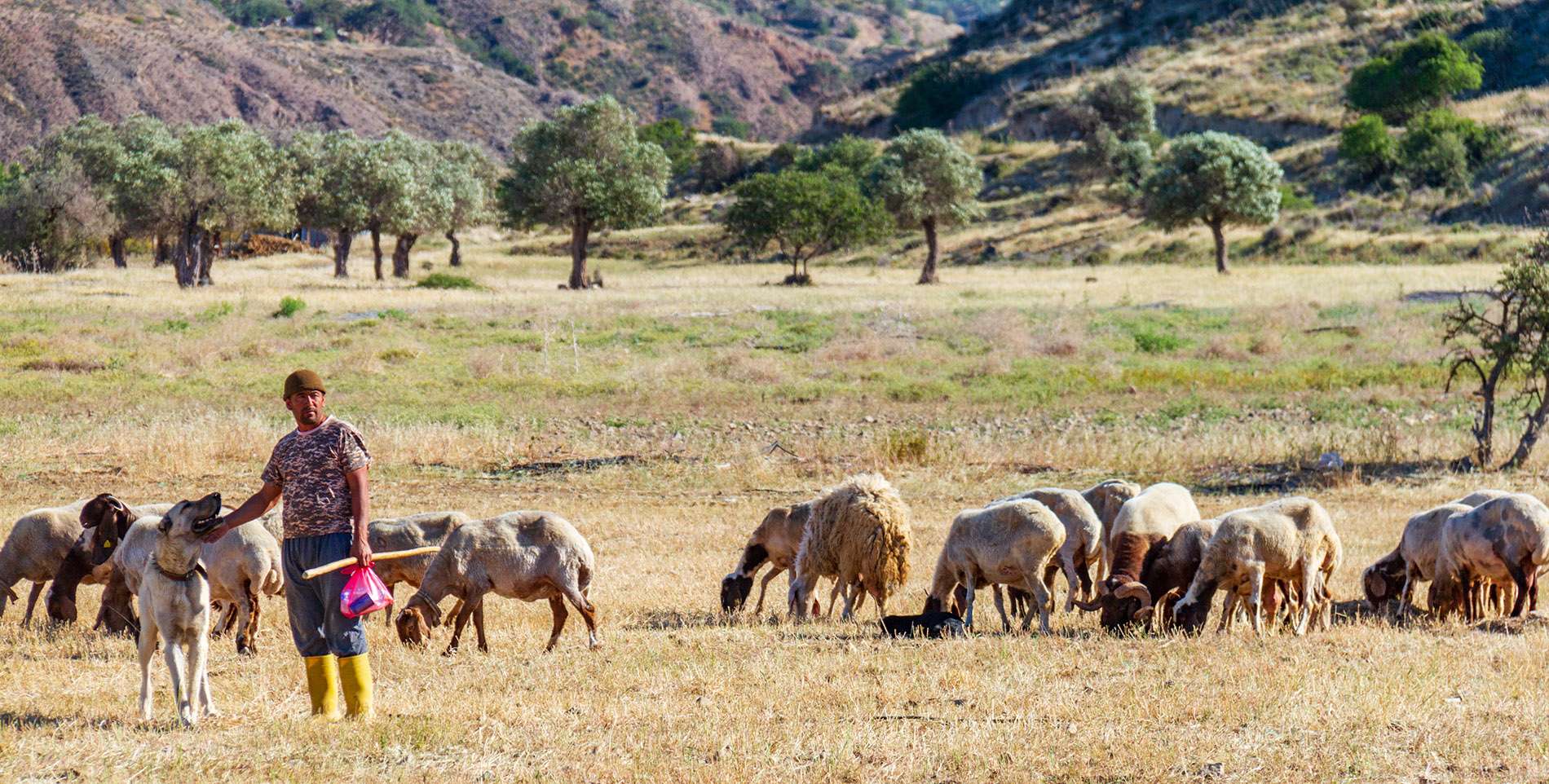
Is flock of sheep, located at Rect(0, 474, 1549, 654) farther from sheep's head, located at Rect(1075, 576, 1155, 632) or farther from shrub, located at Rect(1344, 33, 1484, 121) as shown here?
shrub, located at Rect(1344, 33, 1484, 121)

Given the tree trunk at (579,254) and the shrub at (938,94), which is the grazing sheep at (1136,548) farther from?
the shrub at (938,94)

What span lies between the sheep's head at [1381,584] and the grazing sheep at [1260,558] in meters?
1.61

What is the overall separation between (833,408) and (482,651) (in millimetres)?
18784

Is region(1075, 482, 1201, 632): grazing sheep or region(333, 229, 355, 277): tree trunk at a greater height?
region(333, 229, 355, 277): tree trunk

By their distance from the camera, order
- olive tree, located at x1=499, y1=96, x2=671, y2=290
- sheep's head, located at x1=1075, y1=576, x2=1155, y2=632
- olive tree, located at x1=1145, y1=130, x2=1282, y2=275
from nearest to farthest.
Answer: sheep's head, located at x1=1075, y1=576, x2=1155, y2=632 → olive tree, located at x1=1145, y1=130, x2=1282, y2=275 → olive tree, located at x1=499, y1=96, x2=671, y2=290

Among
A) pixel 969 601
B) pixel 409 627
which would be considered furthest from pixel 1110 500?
pixel 409 627

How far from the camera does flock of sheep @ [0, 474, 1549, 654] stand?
38.1 feet

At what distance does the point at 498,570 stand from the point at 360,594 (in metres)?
3.19

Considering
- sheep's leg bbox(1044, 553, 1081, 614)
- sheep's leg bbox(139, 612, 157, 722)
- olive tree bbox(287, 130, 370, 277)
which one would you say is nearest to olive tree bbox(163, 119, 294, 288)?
olive tree bbox(287, 130, 370, 277)

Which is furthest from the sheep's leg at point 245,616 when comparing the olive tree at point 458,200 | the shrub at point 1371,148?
the shrub at point 1371,148

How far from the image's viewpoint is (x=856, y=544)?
13.5 m

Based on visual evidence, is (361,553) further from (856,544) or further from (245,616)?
(856,544)

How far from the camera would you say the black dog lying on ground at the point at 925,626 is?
463 inches

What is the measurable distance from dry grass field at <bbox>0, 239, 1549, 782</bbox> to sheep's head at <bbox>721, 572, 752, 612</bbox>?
12.7 inches
